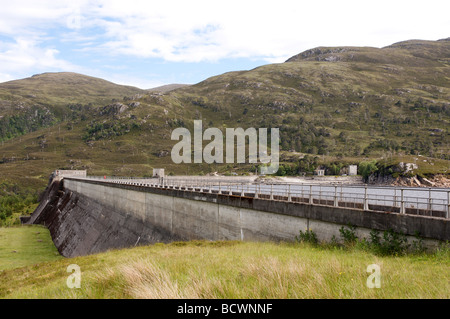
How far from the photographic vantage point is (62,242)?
61156 mm

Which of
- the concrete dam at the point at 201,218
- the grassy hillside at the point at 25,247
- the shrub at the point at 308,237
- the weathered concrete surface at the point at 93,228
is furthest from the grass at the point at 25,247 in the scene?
the shrub at the point at 308,237

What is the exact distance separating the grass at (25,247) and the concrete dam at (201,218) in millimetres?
2047

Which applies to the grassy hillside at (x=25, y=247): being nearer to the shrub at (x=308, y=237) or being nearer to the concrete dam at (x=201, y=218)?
the concrete dam at (x=201, y=218)

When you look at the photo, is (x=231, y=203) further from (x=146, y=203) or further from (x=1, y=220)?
(x=1, y=220)

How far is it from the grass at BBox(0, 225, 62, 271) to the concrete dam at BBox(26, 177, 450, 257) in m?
2.05

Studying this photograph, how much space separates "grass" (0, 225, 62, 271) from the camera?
48844 mm

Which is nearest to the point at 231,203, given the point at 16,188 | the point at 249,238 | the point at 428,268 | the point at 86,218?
the point at 249,238

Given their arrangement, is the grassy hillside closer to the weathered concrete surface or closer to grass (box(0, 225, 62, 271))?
grass (box(0, 225, 62, 271))

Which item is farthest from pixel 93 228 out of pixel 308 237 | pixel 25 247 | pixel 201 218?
pixel 308 237

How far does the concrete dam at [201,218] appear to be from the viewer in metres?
16.5

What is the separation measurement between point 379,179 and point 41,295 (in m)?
153

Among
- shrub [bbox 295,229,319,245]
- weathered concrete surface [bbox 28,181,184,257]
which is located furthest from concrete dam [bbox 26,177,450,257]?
shrub [bbox 295,229,319,245]
